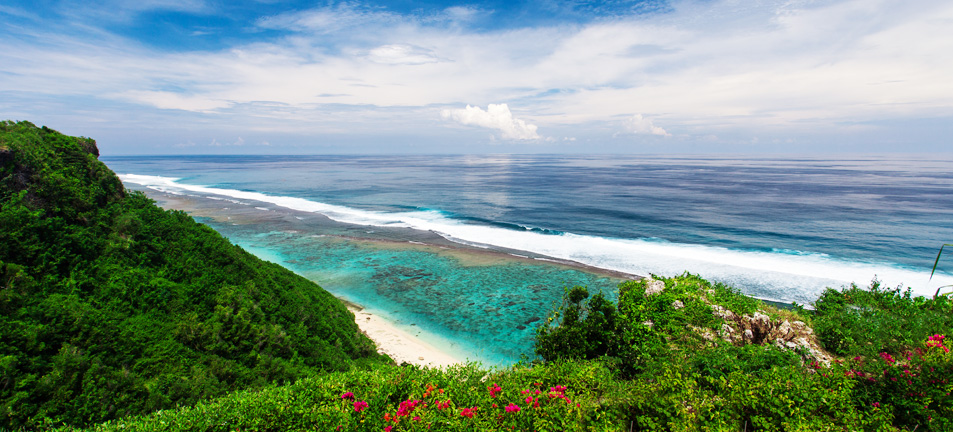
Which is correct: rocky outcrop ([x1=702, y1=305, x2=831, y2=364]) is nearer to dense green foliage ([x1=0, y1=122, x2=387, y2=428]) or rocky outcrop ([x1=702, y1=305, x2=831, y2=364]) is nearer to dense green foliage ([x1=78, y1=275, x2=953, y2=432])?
dense green foliage ([x1=78, y1=275, x2=953, y2=432])

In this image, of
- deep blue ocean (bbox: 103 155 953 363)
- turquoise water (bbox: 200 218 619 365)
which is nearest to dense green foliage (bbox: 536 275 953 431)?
turquoise water (bbox: 200 218 619 365)

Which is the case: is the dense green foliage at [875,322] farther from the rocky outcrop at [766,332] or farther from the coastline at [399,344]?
the coastline at [399,344]

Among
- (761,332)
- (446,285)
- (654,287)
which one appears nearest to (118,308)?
(446,285)

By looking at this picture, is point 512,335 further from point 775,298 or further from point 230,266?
point 775,298

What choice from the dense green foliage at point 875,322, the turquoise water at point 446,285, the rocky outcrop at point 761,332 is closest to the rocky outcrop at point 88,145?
the turquoise water at point 446,285

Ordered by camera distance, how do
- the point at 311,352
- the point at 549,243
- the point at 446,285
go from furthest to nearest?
the point at 549,243 < the point at 446,285 < the point at 311,352

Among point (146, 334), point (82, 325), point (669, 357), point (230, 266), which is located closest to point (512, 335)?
point (669, 357)

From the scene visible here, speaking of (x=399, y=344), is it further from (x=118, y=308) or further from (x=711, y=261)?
(x=711, y=261)
